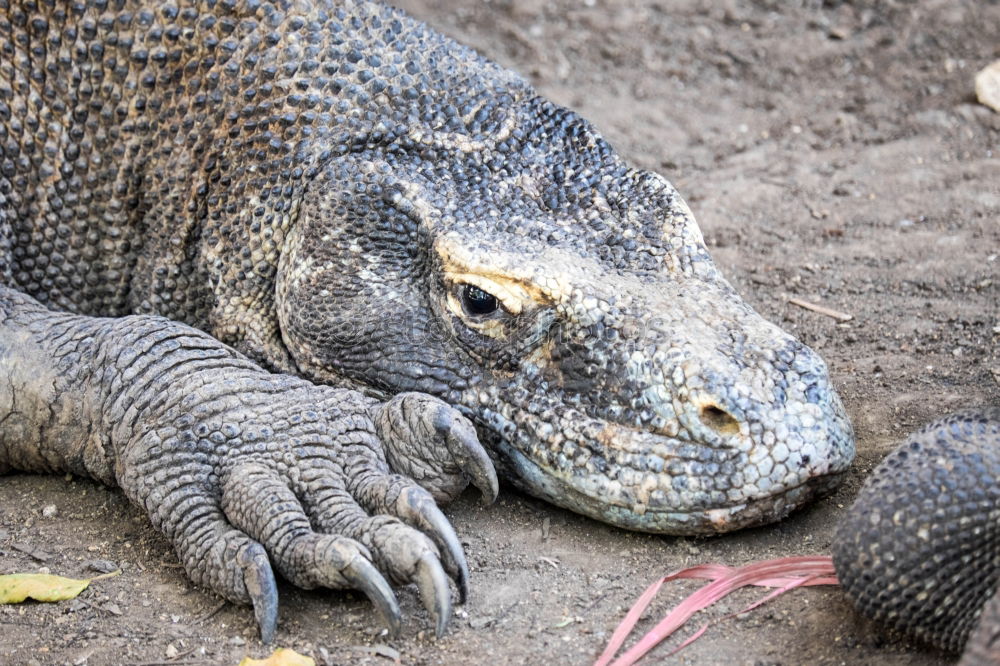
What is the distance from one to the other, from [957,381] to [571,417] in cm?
167

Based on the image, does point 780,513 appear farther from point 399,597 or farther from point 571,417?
point 399,597

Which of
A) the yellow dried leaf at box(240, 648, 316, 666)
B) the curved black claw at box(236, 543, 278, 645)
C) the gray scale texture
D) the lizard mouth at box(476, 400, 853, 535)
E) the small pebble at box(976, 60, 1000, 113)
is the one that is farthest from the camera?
the small pebble at box(976, 60, 1000, 113)

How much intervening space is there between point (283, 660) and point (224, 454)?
29.6 inches

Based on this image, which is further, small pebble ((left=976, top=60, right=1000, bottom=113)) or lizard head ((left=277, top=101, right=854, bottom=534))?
small pebble ((left=976, top=60, right=1000, bottom=113))

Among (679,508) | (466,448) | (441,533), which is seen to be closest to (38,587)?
(441,533)

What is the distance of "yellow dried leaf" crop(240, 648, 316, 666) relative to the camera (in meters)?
3.31

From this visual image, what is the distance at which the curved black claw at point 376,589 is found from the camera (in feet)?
11.0

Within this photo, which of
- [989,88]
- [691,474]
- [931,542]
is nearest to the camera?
[931,542]

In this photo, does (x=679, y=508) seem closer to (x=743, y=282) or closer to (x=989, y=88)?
(x=743, y=282)

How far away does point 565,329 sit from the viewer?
3.77m

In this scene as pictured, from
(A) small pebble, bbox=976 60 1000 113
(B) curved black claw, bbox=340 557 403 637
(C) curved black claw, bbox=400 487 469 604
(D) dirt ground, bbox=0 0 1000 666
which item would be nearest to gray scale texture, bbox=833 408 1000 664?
(D) dirt ground, bbox=0 0 1000 666

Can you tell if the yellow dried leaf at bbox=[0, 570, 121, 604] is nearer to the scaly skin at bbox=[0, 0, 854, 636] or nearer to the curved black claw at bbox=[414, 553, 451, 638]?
the scaly skin at bbox=[0, 0, 854, 636]

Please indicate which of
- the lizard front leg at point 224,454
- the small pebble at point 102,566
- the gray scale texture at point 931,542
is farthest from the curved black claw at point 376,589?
the gray scale texture at point 931,542

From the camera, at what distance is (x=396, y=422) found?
386cm
